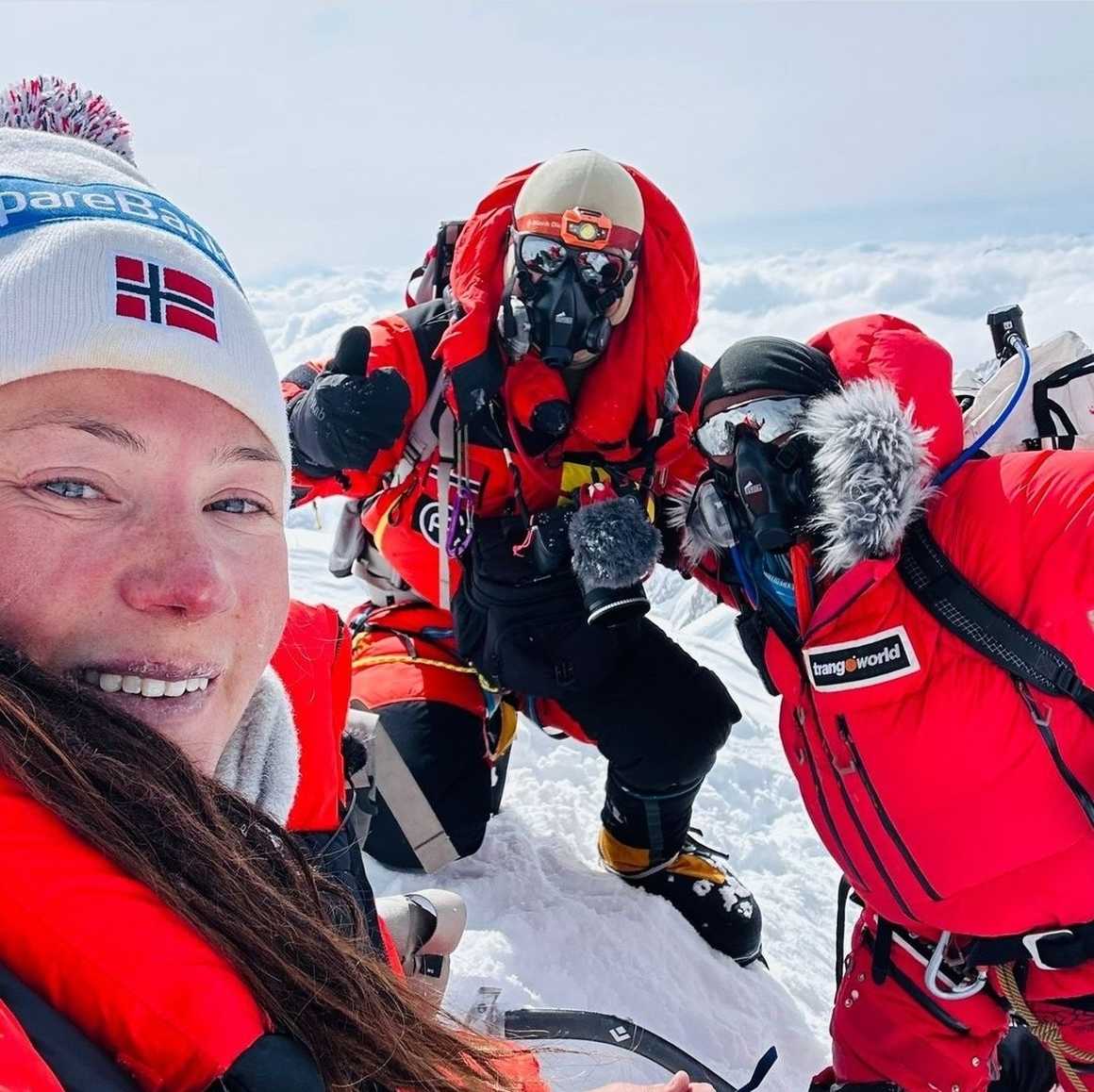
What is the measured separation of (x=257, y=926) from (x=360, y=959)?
147 mm

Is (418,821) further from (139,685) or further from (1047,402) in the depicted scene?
(1047,402)

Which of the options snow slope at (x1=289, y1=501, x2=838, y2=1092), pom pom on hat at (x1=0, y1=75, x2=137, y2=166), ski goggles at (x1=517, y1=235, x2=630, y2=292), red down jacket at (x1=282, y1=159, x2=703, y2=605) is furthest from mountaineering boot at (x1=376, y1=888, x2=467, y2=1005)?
ski goggles at (x1=517, y1=235, x2=630, y2=292)

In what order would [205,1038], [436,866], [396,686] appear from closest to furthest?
[205,1038]
[436,866]
[396,686]

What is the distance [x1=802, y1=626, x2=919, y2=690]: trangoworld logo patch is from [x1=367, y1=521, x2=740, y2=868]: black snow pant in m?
0.85

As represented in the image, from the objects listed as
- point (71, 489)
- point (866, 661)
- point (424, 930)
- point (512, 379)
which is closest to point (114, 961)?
point (71, 489)

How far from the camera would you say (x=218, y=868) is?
30.5 inches

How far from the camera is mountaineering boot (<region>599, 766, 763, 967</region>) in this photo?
2658 millimetres

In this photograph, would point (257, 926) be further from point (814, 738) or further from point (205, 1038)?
point (814, 738)

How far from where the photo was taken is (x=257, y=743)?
1233 mm

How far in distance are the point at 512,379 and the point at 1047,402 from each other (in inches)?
53.3

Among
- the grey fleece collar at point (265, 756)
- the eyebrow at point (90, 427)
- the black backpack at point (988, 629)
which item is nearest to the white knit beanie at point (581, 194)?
the black backpack at point (988, 629)

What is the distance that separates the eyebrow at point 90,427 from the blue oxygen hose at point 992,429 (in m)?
1.60

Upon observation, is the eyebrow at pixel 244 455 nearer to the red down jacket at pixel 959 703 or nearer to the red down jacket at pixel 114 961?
the red down jacket at pixel 114 961

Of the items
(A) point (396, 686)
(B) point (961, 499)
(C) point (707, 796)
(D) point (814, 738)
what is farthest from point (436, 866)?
(B) point (961, 499)
